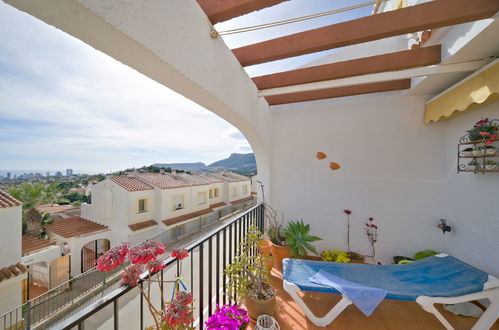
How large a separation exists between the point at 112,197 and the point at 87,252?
3743 mm

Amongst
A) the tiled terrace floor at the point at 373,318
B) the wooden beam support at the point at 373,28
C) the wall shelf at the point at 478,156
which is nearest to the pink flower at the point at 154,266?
the tiled terrace floor at the point at 373,318

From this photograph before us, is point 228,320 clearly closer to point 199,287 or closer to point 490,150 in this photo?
point 199,287

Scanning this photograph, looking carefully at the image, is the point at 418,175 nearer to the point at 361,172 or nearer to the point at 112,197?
the point at 361,172

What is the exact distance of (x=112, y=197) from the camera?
10.3 metres

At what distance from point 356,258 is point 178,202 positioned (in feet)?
37.8

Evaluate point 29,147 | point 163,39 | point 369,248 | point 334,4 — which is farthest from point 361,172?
point 29,147

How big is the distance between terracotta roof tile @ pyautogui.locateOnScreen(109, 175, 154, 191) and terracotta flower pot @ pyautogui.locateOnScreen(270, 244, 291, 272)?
10110 mm

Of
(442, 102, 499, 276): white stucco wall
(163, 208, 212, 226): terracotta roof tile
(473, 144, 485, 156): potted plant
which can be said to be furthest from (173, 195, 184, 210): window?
(473, 144, 485, 156): potted plant

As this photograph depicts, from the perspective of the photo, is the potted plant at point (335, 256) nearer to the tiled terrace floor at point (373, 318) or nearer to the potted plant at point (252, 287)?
the tiled terrace floor at point (373, 318)

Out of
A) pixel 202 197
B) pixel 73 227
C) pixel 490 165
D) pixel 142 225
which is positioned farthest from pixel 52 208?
pixel 490 165

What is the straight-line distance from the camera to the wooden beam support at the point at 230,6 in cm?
114

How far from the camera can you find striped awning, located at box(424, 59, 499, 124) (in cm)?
163

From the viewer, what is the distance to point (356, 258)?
8.86ft

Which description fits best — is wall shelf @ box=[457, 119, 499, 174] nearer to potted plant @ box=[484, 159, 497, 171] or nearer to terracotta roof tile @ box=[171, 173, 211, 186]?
potted plant @ box=[484, 159, 497, 171]
